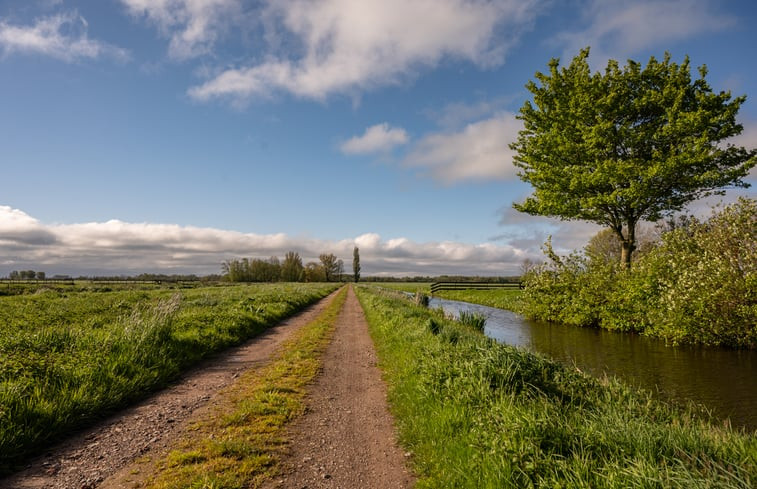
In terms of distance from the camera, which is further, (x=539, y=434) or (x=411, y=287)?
(x=411, y=287)

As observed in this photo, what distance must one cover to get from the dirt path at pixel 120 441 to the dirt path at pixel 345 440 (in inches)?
81.7

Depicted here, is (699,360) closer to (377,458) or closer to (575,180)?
(575,180)

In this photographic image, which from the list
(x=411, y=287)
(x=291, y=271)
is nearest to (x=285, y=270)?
(x=291, y=271)

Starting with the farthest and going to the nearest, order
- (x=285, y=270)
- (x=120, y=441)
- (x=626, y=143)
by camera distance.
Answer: (x=285, y=270), (x=626, y=143), (x=120, y=441)

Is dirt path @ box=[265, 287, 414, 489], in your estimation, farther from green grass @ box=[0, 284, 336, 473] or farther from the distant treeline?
the distant treeline

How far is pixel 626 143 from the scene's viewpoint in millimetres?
20656

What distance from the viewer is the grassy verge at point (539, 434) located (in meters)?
3.53

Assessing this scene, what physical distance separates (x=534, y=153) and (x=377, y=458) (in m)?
23.6

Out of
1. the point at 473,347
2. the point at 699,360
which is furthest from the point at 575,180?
the point at 473,347

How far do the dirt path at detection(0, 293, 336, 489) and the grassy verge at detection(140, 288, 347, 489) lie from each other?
1.54 ft

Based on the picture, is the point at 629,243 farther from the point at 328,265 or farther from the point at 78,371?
the point at 328,265

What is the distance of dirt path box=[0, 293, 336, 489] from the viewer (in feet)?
14.8

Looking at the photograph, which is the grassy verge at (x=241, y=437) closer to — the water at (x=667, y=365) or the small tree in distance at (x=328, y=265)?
the water at (x=667, y=365)

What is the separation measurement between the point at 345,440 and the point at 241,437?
158 centimetres
